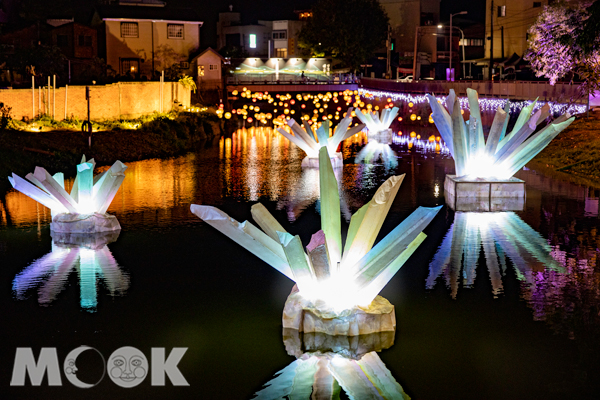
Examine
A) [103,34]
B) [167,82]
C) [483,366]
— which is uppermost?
[103,34]

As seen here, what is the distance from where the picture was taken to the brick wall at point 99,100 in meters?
31.4

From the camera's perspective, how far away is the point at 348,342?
32.0ft

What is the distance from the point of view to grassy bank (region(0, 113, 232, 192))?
25625 mm

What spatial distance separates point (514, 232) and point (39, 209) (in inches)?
462

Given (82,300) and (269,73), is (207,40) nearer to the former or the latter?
(269,73)

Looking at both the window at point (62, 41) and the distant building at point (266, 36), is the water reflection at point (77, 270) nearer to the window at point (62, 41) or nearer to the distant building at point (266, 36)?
the window at point (62, 41)

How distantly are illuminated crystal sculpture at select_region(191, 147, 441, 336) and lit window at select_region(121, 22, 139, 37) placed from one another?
50.7m

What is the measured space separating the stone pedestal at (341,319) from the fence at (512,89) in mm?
26065

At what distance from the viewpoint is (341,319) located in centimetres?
979

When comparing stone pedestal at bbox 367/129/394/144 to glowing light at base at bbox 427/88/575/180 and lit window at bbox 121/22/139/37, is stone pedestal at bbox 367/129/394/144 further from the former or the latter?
lit window at bbox 121/22/139/37

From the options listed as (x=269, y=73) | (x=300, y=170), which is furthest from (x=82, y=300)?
(x=269, y=73)

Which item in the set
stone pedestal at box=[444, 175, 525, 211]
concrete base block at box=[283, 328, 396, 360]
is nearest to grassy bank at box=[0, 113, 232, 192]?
stone pedestal at box=[444, 175, 525, 211]

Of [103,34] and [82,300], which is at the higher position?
[103,34]
